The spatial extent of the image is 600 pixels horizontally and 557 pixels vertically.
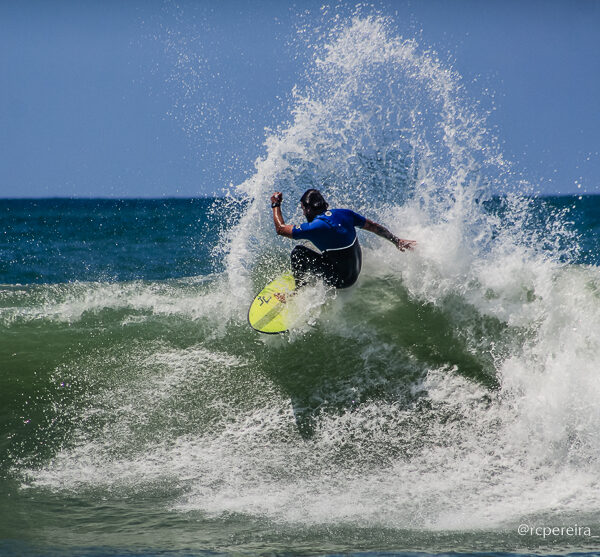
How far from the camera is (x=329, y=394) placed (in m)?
5.74

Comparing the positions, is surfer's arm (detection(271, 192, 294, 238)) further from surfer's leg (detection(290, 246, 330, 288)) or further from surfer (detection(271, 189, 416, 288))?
surfer's leg (detection(290, 246, 330, 288))

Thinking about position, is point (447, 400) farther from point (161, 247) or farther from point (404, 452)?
point (161, 247)

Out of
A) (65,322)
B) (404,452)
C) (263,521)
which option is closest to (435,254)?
(404,452)

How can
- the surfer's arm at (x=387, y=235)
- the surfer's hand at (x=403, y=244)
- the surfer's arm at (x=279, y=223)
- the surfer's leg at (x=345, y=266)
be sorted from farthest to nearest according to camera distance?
1. the surfer's hand at (x=403, y=244)
2. the surfer's arm at (x=387, y=235)
3. the surfer's leg at (x=345, y=266)
4. the surfer's arm at (x=279, y=223)

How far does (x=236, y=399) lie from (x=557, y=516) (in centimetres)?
284

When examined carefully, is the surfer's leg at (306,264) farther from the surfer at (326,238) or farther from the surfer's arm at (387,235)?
the surfer's arm at (387,235)

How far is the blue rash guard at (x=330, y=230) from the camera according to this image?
564 cm

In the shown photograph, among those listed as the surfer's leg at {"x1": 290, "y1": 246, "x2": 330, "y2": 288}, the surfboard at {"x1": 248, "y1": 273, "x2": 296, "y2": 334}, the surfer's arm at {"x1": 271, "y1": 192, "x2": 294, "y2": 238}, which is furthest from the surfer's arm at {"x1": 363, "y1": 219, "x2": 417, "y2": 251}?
the surfboard at {"x1": 248, "y1": 273, "x2": 296, "y2": 334}

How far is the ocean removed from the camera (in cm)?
427

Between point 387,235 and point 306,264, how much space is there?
86cm

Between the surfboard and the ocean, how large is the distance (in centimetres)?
30

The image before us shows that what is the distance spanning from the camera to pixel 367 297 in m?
6.47

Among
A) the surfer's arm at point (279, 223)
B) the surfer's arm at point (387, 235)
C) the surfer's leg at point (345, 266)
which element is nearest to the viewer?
the surfer's arm at point (279, 223)

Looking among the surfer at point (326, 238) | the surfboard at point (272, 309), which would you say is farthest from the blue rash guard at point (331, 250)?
the surfboard at point (272, 309)
